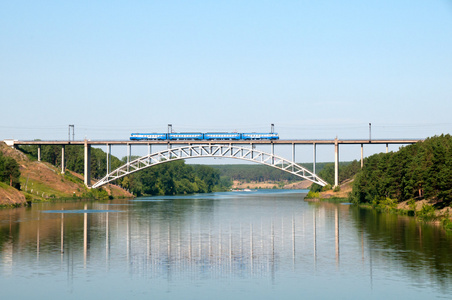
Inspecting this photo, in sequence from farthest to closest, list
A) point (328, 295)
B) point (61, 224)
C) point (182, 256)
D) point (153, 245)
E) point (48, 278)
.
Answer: point (61, 224) → point (153, 245) → point (182, 256) → point (48, 278) → point (328, 295)

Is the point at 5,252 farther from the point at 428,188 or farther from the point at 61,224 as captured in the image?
the point at 428,188

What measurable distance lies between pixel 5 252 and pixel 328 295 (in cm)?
1836

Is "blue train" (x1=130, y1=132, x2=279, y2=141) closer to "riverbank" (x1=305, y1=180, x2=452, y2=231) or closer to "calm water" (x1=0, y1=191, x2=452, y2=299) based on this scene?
"riverbank" (x1=305, y1=180, x2=452, y2=231)

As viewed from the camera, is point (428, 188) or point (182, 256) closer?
point (182, 256)

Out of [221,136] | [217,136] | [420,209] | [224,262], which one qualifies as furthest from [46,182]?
[224,262]

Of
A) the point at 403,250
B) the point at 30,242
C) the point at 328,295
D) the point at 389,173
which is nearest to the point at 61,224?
the point at 30,242

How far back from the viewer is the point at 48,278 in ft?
78.0

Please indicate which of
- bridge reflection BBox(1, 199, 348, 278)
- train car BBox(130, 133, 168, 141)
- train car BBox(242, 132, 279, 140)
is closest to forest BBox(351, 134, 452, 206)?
bridge reflection BBox(1, 199, 348, 278)

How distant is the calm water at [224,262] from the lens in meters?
21.6

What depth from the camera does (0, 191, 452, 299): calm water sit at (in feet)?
71.0

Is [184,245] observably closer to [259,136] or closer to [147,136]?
[259,136]

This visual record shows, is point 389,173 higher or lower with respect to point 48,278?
higher

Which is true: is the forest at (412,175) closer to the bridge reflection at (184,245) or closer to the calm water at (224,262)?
the calm water at (224,262)

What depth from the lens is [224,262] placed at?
28172mm
